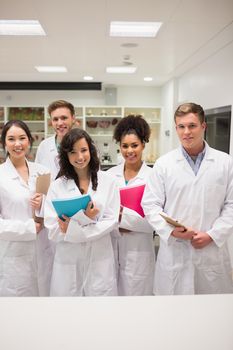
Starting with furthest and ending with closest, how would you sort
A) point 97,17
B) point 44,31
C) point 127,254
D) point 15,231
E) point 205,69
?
point 205,69 < point 44,31 < point 97,17 < point 127,254 < point 15,231

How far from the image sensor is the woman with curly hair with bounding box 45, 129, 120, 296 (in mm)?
1693

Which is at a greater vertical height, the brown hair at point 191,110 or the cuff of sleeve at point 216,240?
the brown hair at point 191,110

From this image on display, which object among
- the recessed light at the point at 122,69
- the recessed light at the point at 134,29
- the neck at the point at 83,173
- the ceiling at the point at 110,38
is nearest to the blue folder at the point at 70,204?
the neck at the point at 83,173

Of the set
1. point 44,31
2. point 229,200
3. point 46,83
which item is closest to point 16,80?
point 46,83

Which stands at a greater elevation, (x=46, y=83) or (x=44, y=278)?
(x=46, y=83)

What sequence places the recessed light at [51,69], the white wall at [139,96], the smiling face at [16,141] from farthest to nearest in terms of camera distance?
the white wall at [139,96], the recessed light at [51,69], the smiling face at [16,141]

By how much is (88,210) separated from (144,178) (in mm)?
502

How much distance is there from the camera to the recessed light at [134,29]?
3.05 metres

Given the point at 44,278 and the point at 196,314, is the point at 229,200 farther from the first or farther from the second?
the point at 44,278

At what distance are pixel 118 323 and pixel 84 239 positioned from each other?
0.82m

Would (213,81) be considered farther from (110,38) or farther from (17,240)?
(17,240)

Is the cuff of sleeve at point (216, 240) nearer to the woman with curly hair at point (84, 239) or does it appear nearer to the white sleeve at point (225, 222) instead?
the white sleeve at point (225, 222)

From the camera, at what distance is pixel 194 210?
172cm

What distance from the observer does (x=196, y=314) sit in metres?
0.87
